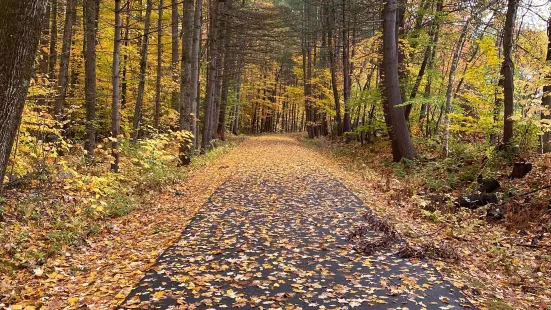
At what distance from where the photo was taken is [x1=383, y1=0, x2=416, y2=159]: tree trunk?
13.2 metres

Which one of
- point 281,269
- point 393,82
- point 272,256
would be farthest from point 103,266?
point 393,82

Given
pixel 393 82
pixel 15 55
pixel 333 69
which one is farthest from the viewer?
pixel 333 69

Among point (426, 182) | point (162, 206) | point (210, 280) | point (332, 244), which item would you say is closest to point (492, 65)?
point (426, 182)

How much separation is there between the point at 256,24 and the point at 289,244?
14.9m

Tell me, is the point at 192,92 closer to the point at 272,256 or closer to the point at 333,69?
the point at 272,256

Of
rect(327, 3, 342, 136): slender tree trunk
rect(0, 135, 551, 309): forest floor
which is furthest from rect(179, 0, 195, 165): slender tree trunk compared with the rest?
rect(327, 3, 342, 136): slender tree trunk

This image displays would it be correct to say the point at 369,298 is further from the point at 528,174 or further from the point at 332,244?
the point at 528,174

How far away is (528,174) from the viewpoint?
882 cm

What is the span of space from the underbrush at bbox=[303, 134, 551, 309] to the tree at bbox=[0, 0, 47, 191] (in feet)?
17.1

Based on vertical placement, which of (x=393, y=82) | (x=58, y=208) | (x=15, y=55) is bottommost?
(x=58, y=208)

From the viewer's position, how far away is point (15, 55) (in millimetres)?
3652

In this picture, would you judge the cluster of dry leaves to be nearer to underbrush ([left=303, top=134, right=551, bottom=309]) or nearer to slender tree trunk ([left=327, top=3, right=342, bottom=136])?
underbrush ([left=303, top=134, right=551, bottom=309])

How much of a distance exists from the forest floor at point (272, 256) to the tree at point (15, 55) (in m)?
1.95

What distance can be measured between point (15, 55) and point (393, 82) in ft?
38.9
